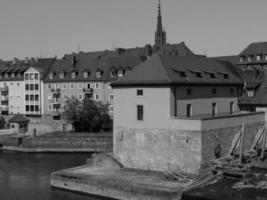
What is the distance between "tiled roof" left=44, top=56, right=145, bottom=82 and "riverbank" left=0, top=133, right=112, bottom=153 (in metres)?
15.6

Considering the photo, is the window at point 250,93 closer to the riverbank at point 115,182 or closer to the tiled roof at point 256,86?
the tiled roof at point 256,86

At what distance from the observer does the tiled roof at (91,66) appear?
67812 millimetres

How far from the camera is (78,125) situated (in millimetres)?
58625

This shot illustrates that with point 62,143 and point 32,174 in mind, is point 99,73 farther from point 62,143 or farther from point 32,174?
point 32,174

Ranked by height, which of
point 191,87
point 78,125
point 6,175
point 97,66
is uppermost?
point 97,66

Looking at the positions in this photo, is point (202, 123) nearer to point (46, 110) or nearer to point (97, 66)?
point (97, 66)

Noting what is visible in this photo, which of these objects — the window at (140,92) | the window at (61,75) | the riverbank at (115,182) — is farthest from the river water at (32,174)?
the window at (61,75)

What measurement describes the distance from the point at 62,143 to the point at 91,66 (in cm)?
2058

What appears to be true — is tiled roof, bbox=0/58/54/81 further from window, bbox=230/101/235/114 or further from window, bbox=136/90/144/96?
window, bbox=136/90/144/96

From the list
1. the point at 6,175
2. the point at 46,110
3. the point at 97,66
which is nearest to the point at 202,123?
the point at 6,175

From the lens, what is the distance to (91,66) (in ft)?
233

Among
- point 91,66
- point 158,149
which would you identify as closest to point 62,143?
point 91,66

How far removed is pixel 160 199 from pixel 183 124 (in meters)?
6.91

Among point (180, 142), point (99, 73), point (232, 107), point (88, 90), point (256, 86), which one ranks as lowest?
point (180, 142)
